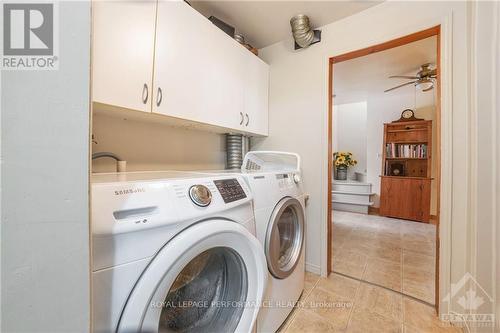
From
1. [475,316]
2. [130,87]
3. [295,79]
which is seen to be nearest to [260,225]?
[130,87]

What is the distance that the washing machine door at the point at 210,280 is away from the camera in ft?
1.84

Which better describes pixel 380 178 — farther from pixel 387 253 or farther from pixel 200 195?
pixel 200 195

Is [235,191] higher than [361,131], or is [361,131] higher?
[361,131]

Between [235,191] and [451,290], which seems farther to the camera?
[451,290]

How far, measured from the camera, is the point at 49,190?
1.16 ft

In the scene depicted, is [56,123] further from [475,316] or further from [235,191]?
[475,316]

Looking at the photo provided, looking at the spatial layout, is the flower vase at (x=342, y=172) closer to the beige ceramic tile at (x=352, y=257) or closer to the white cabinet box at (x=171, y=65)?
the beige ceramic tile at (x=352, y=257)

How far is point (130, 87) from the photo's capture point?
0.97 meters

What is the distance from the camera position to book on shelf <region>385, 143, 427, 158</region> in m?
3.44

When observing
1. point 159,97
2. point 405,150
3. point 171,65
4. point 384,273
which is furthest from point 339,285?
point 405,150

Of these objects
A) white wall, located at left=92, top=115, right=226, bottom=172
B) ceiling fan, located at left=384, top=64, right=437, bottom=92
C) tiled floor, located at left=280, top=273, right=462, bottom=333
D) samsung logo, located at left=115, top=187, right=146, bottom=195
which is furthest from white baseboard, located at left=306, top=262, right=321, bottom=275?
ceiling fan, located at left=384, top=64, right=437, bottom=92

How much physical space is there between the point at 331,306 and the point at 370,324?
233 mm

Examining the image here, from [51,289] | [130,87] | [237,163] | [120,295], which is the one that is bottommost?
[120,295]

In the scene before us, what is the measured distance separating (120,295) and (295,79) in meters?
1.94
